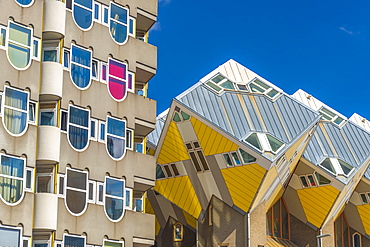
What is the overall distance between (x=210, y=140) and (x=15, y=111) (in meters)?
17.7

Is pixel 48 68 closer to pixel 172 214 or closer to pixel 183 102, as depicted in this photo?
pixel 183 102

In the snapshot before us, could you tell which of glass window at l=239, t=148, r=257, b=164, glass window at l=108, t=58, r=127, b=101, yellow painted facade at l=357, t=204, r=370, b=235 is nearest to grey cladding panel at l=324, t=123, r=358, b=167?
yellow painted facade at l=357, t=204, r=370, b=235

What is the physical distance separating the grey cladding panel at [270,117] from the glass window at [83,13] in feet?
53.1

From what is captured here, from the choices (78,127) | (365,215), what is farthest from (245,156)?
(365,215)

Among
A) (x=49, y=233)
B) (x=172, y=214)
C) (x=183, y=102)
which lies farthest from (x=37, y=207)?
(x=172, y=214)

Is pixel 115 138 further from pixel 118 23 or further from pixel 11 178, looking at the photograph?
pixel 11 178

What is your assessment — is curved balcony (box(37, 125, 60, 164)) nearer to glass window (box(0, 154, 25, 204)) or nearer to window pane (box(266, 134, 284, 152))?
glass window (box(0, 154, 25, 204))

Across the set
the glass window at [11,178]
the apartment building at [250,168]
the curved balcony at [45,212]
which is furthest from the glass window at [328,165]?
the glass window at [11,178]

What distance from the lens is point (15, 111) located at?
2866 centimetres

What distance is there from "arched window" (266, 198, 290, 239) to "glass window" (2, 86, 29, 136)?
25730mm

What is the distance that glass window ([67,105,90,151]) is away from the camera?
3081 centimetres

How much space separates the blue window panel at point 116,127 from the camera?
32.7m

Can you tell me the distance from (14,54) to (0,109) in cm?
229

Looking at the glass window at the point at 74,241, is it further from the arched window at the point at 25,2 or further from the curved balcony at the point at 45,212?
the arched window at the point at 25,2
